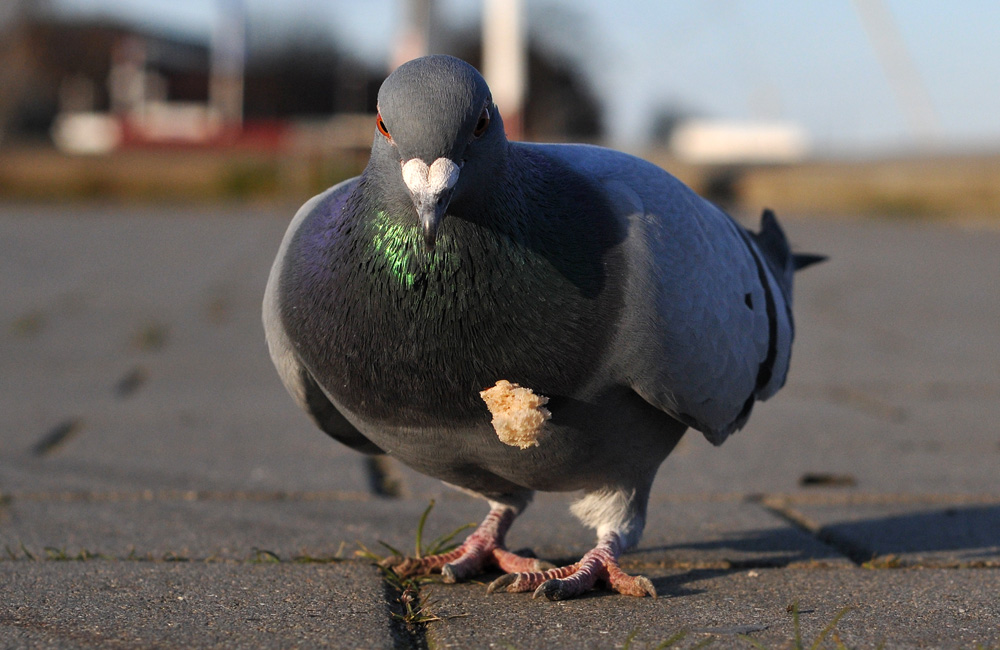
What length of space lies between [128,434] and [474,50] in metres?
49.4

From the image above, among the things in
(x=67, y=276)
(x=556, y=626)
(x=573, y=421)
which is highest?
(x=573, y=421)

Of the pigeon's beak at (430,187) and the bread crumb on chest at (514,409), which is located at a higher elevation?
the pigeon's beak at (430,187)

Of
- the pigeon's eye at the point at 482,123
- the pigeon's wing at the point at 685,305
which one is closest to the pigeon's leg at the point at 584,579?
the pigeon's wing at the point at 685,305

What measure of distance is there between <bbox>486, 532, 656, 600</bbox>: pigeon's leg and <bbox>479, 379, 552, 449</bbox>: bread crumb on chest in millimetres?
402

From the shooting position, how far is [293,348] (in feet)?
8.14

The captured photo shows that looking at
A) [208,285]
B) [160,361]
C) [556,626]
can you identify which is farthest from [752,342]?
[208,285]

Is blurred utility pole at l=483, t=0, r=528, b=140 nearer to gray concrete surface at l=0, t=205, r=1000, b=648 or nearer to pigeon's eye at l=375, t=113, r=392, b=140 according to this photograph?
gray concrete surface at l=0, t=205, r=1000, b=648

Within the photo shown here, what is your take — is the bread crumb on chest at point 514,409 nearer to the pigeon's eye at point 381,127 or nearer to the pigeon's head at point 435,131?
the pigeon's head at point 435,131

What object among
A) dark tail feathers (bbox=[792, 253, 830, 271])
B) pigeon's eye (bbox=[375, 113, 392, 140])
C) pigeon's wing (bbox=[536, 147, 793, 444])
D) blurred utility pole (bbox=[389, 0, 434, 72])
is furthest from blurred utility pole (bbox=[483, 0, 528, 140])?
pigeon's eye (bbox=[375, 113, 392, 140])

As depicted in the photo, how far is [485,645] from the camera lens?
2125 millimetres

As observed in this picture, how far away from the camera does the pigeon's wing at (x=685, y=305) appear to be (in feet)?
7.77

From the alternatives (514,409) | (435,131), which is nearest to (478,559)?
(514,409)

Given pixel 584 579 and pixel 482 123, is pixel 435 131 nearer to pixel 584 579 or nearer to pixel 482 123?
pixel 482 123

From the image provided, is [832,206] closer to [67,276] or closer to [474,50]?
[67,276]
